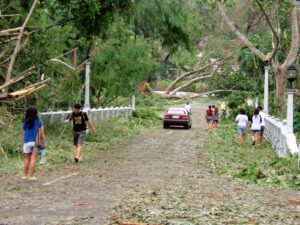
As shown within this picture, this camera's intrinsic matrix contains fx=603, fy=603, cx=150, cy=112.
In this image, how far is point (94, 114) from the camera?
3253 cm

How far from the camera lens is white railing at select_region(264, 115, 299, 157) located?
60.0 ft

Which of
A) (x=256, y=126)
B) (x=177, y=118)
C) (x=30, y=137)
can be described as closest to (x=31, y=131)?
(x=30, y=137)

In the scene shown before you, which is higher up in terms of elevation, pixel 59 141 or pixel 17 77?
pixel 17 77

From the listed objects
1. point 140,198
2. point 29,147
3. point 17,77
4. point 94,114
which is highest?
point 17,77

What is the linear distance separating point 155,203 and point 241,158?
1043 cm

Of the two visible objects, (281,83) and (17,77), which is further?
(281,83)

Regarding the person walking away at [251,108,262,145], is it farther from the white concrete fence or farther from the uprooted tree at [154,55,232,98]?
the uprooted tree at [154,55,232,98]

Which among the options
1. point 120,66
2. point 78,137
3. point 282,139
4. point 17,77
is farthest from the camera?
point 120,66

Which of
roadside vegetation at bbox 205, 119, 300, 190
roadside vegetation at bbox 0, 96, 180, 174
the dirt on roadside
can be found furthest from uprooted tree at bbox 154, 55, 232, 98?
the dirt on roadside

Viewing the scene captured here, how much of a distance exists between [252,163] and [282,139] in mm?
2563

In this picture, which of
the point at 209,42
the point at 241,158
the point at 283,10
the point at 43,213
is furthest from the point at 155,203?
the point at 209,42

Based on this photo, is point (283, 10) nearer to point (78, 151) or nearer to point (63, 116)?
point (63, 116)

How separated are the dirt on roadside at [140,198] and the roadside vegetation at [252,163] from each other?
63cm

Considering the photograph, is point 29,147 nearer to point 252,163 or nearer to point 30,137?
point 30,137
